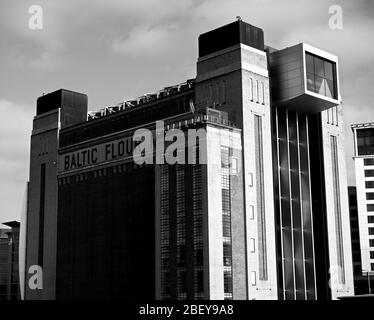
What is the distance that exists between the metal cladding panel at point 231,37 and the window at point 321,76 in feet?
25.4

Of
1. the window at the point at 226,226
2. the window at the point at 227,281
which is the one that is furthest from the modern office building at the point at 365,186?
the window at the point at 227,281

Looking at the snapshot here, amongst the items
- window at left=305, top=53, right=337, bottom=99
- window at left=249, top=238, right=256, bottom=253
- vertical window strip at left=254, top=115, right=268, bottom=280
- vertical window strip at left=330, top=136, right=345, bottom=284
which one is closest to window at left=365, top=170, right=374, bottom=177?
vertical window strip at left=330, top=136, right=345, bottom=284

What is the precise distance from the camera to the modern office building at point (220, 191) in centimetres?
8812

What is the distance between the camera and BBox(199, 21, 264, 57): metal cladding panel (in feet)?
315

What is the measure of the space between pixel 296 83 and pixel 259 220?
2031 cm

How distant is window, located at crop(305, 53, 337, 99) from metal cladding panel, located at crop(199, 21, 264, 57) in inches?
305

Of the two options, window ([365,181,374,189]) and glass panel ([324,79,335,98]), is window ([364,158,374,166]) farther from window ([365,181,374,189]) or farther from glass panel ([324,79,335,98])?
glass panel ([324,79,335,98])

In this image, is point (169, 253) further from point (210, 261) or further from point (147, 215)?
point (147, 215)

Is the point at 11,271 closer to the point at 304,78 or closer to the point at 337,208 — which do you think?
the point at 337,208

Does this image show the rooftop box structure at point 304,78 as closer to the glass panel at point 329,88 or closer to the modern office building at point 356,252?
the glass panel at point 329,88

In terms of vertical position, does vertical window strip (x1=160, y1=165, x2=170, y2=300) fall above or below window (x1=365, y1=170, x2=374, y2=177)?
below

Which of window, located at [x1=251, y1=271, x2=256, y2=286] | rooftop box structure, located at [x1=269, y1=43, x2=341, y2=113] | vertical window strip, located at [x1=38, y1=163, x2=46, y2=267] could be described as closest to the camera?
window, located at [x1=251, y1=271, x2=256, y2=286]

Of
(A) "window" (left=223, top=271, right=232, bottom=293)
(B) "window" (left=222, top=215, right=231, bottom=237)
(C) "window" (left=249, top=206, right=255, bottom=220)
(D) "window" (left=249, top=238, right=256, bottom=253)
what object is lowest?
Answer: (A) "window" (left=223, top=271, right=232, bottom=293)

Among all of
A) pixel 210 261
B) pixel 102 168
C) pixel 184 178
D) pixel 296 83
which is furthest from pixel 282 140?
pixel 102 168
